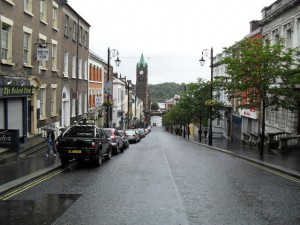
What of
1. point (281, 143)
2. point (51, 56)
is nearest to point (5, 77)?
point (51, 56)

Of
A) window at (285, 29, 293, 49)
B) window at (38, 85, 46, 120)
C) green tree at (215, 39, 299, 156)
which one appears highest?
window at (285, 29, 293, 49)

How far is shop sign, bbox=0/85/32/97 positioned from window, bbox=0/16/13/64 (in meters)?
1.39

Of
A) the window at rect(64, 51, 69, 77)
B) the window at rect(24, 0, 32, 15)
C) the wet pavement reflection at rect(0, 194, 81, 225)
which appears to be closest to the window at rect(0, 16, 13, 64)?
the window at rect(24, 0, 32, 15)

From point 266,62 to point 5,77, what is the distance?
13.6 m

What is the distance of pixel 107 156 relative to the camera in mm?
19906

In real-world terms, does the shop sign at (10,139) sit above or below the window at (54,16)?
below

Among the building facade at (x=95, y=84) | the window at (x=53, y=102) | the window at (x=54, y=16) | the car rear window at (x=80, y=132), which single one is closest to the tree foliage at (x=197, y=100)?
the building facade at (x=95, y=84)

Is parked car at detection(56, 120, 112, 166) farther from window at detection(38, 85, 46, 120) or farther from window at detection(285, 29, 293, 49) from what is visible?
window at detection(285, 29, 293, 49)

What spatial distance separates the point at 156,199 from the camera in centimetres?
1004

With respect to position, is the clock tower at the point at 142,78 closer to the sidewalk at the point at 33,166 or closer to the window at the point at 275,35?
the window at the point at 275,35

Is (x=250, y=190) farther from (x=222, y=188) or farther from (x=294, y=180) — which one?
(x=294, y=180)

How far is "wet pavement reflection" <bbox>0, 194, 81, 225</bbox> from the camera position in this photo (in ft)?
26.4

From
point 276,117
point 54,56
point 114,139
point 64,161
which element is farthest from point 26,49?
point 276,117

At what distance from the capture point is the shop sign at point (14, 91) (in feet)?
60.5
